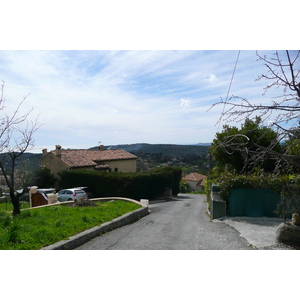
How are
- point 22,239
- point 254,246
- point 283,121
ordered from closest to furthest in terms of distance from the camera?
1. point 283,121
2. point 22,239
3. point 254,246

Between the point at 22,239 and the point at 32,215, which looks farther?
the point at 32,215

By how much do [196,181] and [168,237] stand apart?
4694 mm

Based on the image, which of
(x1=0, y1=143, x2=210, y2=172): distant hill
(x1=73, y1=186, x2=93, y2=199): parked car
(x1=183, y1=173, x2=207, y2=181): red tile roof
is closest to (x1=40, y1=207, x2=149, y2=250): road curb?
(x1=0, y1=143, x2=210, y2=172): distant hill

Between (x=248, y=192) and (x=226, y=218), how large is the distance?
0.91 metres

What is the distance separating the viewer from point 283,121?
10.3 ft

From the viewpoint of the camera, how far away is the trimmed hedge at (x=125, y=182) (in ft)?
21.9

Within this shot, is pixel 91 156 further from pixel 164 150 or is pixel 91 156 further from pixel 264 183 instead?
pixel 264 183

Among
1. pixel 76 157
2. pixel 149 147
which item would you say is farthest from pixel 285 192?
pixel 76 157

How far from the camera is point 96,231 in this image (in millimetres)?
4938

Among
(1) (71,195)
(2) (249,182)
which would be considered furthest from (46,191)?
(2) (249,182)

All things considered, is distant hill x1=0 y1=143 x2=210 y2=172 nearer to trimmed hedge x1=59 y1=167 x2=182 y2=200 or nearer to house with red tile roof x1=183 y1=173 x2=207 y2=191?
trimmed hedge x1=59 y1=167 x2=182 y2=200

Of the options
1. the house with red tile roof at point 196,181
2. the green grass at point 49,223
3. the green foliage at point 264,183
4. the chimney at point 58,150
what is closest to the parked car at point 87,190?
the green grass at point 49,223

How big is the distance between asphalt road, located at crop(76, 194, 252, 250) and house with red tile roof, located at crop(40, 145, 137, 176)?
4.72 feet

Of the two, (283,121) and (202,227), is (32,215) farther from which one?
(283,121)
